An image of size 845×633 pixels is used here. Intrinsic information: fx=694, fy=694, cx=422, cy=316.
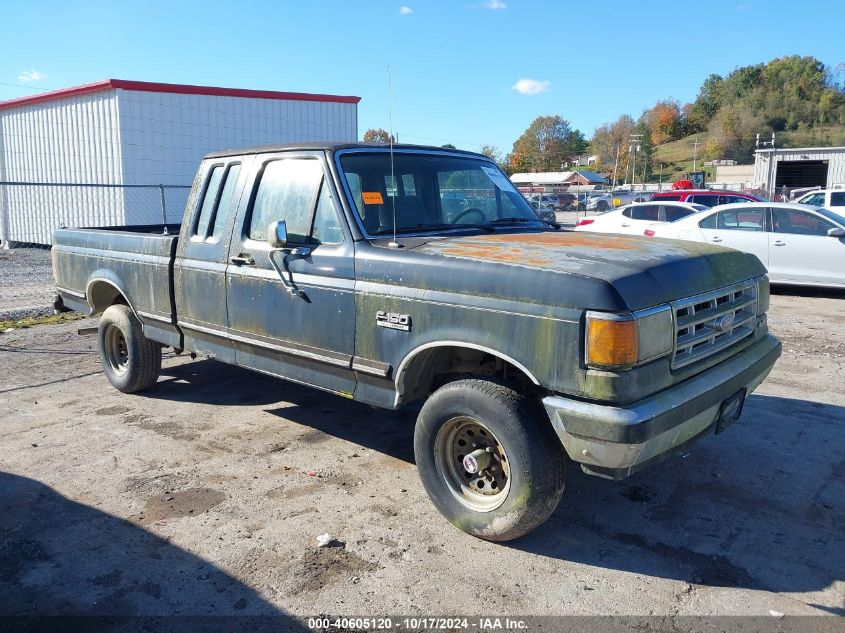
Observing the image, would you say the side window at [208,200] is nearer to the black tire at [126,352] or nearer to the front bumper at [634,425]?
the black tire at [126,352]

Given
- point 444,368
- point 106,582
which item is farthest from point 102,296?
point 444,368

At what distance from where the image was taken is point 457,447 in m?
3.80

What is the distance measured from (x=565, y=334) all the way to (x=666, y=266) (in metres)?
0.70

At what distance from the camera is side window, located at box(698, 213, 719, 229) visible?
40.1 feet

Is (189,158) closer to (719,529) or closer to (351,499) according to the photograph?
(351,499)

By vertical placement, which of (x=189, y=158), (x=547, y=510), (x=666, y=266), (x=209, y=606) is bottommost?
(x=209, y=606)

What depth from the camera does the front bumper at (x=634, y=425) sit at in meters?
3.07

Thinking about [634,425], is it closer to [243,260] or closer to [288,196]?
[288,196]

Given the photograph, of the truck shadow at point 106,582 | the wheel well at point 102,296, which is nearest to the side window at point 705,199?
the wheel well at point 102,296

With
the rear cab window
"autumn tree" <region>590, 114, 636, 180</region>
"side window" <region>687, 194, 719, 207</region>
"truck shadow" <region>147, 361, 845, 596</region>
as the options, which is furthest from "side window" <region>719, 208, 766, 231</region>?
"autumn tree" <region>590, 114, 636, 180</region>

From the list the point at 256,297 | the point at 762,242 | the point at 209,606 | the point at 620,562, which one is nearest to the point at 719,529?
the point at 620,562

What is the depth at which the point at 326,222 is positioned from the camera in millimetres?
4367

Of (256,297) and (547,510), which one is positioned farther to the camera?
(256,297)

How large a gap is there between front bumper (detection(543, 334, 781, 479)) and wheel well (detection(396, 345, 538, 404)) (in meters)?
0.56
